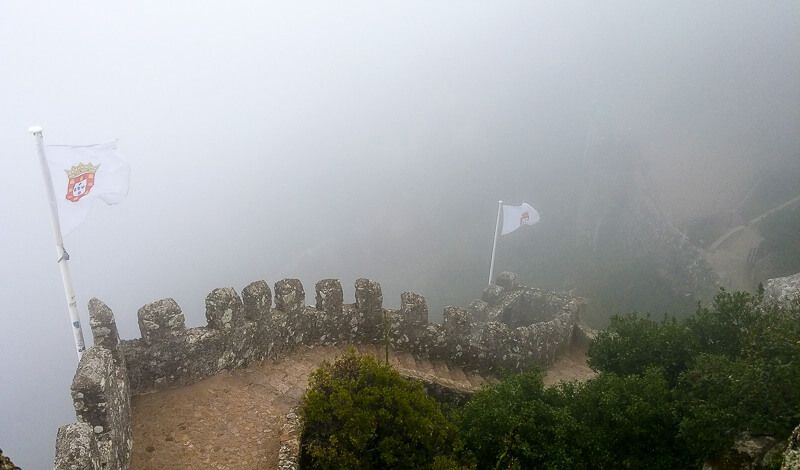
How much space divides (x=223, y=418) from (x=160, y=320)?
6.05 ft

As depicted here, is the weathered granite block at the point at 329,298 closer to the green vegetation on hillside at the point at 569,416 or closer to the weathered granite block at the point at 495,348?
the weathered granite block at the point at 495,348

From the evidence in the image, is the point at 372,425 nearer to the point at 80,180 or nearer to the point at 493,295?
the point at 80,180

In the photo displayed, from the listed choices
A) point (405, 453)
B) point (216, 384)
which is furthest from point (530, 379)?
point (216, 384)

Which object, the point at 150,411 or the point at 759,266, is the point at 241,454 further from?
the point at 759,266

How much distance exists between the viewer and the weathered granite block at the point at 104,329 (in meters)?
8.41

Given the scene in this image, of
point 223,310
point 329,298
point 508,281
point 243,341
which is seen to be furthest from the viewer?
point 508,281

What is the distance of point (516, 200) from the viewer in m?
40.6

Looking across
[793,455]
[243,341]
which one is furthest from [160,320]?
[793,455]

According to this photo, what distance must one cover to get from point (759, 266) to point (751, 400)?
69.4ft

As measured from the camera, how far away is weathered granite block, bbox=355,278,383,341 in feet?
39.1

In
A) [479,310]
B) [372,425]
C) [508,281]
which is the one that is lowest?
[479,310]

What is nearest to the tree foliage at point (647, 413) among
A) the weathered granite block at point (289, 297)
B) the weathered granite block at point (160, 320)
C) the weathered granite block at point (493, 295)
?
the weathered granite block at point (289, 297)

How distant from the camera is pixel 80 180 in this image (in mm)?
9422

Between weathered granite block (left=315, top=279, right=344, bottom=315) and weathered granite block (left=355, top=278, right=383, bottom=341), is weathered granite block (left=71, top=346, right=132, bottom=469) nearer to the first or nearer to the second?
weathered granite block (left=315, top=279, right=344, bottom=315)
